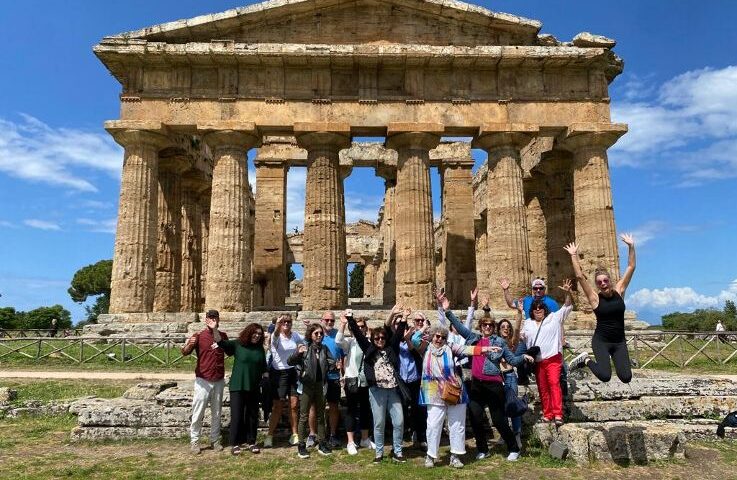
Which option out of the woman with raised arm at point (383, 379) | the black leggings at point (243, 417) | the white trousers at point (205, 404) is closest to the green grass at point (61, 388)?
the white trousers at point (205, 404)

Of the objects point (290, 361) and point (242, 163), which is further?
point (242, 163)

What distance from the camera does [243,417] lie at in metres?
8.05

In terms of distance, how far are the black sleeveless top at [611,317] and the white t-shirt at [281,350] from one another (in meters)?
4.46

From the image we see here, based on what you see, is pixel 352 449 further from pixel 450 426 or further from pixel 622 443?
pixel 622 443

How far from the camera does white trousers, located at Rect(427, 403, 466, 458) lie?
705 cm

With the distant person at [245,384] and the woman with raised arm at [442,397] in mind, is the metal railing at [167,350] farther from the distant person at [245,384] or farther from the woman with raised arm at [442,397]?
the woman with raised arm at [442,397]

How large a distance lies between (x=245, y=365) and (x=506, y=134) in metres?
16.8

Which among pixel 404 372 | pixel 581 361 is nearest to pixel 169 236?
pixel 404 372

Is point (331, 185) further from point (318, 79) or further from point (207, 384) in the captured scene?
point (207, 384)

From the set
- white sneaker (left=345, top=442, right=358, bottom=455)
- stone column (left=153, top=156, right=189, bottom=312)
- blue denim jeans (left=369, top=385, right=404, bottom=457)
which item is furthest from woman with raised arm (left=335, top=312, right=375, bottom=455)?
stone column (left=153, top=156, right=189, bottom=312)

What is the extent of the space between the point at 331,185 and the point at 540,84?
9832mm

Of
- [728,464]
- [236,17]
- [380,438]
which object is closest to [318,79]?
[236,17]

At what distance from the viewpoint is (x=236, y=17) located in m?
21.2

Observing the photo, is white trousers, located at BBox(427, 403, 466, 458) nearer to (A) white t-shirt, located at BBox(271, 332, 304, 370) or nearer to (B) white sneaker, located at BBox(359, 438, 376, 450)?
(B) white sneaker, located at BBox(359, 438, 376, 450)
